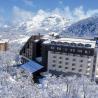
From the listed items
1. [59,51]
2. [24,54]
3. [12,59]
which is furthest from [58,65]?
[12,59]

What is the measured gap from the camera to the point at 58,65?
105625mm

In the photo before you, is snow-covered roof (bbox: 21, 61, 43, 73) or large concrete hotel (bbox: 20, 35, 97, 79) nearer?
A: large concrete hotel (bbox: 20, 35, 97, 79)

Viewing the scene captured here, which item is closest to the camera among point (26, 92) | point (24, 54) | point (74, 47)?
point (26, 92)

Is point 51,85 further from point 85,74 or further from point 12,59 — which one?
point 12,59

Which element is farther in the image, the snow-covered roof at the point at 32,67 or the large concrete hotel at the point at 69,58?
the snow-covered roof at the point at 32,67

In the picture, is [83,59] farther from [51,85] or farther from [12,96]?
[12,96]

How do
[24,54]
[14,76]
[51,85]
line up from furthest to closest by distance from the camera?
[24,54]
[14,76]
[51,85]

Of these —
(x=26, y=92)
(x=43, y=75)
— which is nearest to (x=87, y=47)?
(x=43, y=75)

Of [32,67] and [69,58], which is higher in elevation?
[69,58]

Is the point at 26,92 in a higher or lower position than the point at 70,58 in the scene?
lower

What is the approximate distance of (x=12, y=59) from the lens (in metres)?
141

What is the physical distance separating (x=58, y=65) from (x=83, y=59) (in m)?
12.2

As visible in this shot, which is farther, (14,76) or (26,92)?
(14,76)

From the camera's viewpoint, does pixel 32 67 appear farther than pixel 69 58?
Yes
